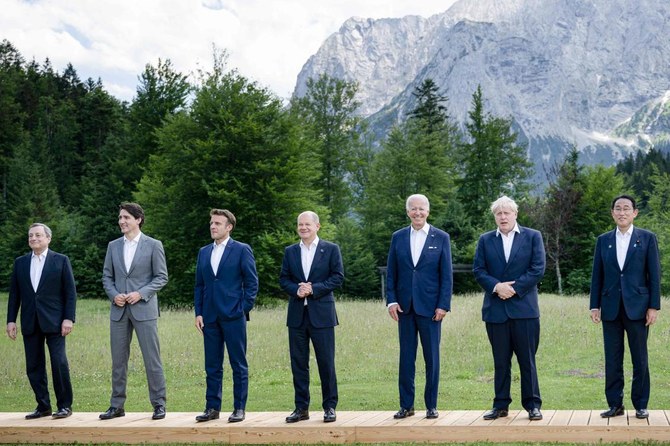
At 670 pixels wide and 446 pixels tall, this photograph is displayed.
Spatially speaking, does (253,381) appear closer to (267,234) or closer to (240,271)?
(240,271)

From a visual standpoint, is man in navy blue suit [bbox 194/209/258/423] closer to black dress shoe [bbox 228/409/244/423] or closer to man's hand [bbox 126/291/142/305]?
black dress shoe [bbox 228/409/244/423]

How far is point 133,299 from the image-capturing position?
346 inches

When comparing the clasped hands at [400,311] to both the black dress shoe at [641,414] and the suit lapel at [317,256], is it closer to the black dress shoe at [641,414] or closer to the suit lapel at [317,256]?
the suit lapel at [317,256]

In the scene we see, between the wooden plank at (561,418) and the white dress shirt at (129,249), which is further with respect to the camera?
the white dress shirt at (129,249)

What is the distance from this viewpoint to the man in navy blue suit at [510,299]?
822 cm

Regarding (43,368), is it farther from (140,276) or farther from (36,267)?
(140,276)

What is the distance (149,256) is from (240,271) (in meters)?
1.14

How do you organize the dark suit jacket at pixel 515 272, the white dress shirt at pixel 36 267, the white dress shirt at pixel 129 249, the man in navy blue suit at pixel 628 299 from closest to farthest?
the man in navy blue suit at pixel 628 299 < the dark suit jacket at pixel 515 272 < the white dress shirt at pixel 129 249 < the white dress shirt at pixel 36 267

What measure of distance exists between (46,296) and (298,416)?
332 centimetres

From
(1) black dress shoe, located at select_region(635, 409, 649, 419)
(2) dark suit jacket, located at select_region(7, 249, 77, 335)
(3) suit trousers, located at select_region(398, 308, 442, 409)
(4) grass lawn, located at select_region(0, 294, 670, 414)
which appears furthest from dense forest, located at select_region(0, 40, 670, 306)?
(1) black dress shoe, located at select_region(635, 409, 649, 419)

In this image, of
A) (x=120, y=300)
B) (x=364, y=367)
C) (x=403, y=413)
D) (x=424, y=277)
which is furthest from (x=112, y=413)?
(x=364, y=367)

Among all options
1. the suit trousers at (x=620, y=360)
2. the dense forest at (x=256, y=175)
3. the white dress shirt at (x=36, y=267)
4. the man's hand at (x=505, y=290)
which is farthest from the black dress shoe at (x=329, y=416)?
the dense forest at (x=256, y=175)

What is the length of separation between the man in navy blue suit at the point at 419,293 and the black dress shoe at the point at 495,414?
57 cm

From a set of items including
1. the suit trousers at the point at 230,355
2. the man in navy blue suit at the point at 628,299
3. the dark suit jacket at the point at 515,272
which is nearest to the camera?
the man in navy blue suit at the point at 628,299
